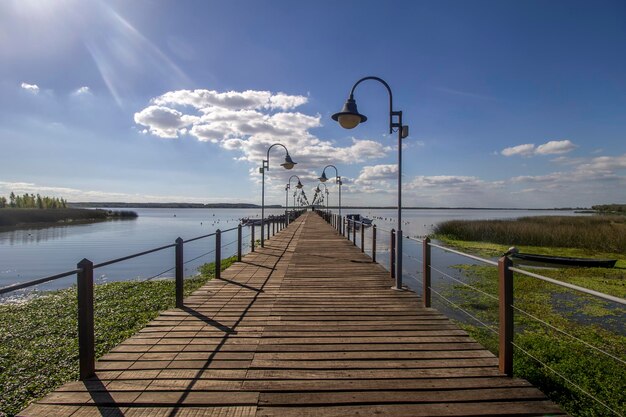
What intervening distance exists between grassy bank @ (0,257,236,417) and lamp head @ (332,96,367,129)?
521 cm

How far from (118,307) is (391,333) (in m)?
6.88

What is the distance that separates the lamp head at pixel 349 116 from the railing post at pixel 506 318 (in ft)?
13.8

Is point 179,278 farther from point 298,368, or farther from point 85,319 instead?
point 298,368

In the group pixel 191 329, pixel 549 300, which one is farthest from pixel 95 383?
pixel 549 300

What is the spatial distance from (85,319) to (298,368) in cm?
189

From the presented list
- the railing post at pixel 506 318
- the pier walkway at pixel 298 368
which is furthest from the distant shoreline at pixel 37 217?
the railing post at pixel 506 318

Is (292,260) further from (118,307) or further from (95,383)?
(95,383)

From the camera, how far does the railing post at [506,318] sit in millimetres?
3215

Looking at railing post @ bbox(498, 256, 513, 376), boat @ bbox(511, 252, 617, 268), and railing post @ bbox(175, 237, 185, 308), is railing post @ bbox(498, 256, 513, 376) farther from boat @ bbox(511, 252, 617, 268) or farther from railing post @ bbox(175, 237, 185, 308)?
boat @ bbox(511, 252, 617, 268)

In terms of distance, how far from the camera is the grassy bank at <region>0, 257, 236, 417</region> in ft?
14.7

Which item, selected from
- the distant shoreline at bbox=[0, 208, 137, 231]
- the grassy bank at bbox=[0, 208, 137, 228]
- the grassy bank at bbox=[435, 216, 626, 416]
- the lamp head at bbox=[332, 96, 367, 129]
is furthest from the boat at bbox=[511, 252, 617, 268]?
the grassy bank at bbox=[0, 208, 137, 228]

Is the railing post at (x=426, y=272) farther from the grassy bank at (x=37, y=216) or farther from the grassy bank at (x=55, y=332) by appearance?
the grassy bank at (x=37, y=216)

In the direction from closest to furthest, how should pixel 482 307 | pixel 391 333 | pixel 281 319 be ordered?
pixel 391 333 → pixel 281 319 → pixel 482 307

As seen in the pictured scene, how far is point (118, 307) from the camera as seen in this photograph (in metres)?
8.56
